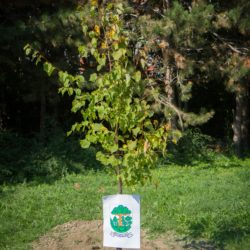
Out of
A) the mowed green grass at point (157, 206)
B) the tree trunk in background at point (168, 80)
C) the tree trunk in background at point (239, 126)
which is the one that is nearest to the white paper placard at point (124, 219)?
the mowed green grass at point (157, 206)

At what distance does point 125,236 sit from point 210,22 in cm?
768

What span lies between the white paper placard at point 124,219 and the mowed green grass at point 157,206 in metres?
0.42

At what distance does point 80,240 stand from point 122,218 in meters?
1.71

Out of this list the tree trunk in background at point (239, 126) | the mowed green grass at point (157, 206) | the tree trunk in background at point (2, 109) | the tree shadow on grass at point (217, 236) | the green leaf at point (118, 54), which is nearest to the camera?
the green leaf at point (118, 54)

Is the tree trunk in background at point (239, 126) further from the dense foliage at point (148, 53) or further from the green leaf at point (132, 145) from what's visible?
the green leaf at point (132, 145)

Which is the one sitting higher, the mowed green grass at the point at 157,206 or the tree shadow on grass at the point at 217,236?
the mowed green grass at the point at 157,206

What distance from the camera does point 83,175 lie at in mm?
10312

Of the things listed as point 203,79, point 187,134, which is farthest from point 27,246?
point 203,79

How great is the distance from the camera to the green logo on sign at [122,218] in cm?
416

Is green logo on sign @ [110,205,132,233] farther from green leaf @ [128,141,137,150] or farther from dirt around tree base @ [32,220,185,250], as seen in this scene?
dirt around tree base @ [32,220,185,250]

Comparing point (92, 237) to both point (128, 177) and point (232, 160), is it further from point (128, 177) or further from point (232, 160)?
point (232, 160)

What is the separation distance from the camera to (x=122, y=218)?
13.7ft

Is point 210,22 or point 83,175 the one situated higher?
point 210,22

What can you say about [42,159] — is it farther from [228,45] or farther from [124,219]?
[124,219]
